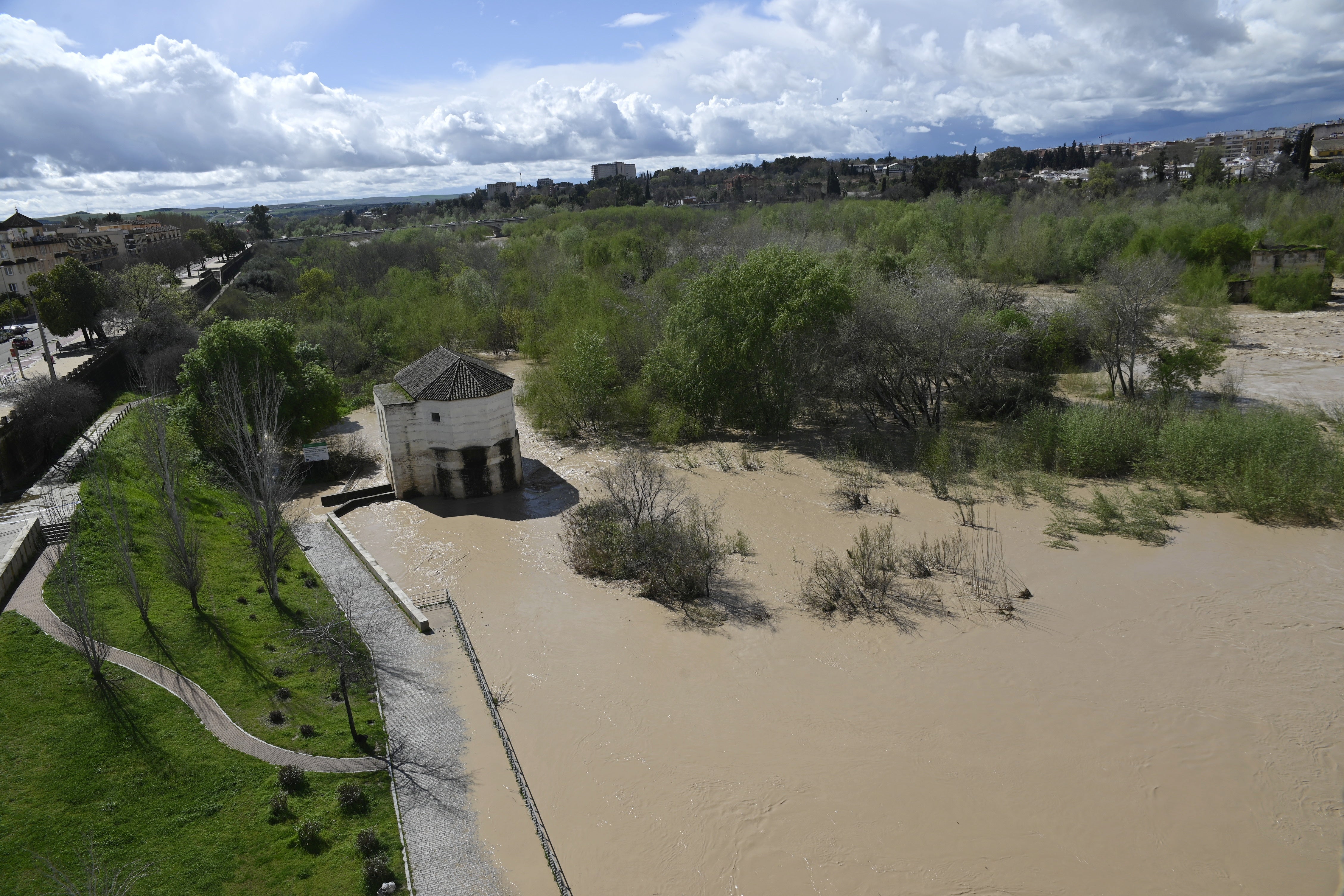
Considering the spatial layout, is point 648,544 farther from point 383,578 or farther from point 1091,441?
point 1091,441

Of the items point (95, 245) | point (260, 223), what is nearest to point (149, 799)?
point (95, 245)

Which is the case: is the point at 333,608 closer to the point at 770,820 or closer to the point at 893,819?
the point at 770,820

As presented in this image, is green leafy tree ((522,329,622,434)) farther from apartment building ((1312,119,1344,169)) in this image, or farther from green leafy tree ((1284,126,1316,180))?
apartment building ((1312,119,1344,169))

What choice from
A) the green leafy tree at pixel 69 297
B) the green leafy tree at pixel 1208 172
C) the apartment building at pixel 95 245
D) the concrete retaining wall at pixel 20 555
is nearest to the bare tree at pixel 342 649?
the concrete retaining wall at pixel 20 555

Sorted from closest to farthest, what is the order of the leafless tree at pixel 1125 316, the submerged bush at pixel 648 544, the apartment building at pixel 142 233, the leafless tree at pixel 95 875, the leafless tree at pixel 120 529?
the leafless tree at pixel 95 875 < the leafless tree at pixel 120 529 < the submerged bush at pixel 648 544 < the leafless tree at pixel 1125 316 < the apartment building at pixel 142 233

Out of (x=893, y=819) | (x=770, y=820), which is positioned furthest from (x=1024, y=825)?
(x=770, y=820)

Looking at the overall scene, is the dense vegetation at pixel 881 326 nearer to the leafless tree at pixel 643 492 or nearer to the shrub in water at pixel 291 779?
the leafless tree at pixel 643 492
